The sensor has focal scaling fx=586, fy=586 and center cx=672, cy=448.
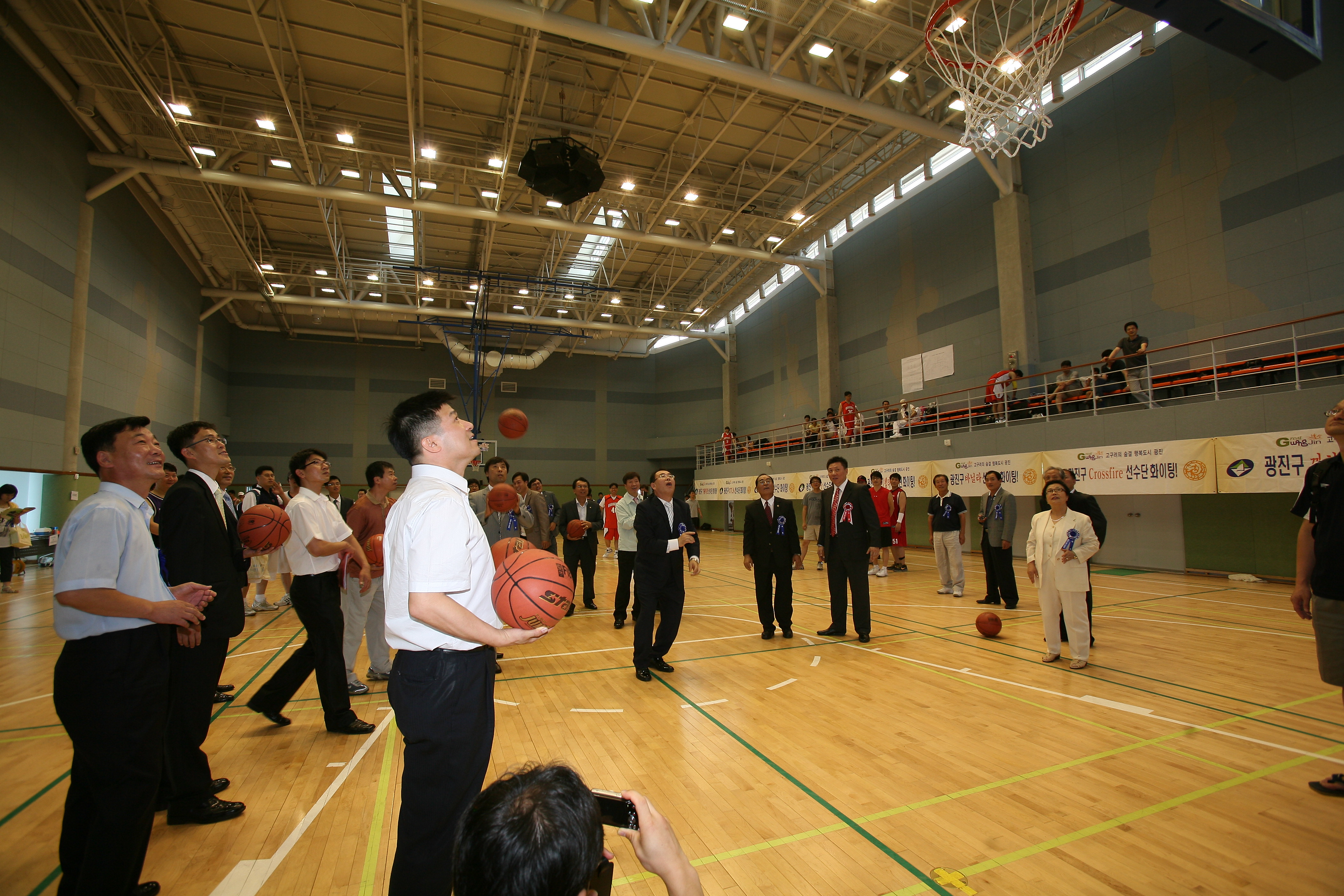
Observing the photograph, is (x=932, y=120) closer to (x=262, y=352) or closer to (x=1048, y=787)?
(x=1048, y=787)

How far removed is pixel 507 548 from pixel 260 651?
5.40 m

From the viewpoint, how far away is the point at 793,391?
957 inches

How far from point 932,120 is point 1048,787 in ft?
47.3

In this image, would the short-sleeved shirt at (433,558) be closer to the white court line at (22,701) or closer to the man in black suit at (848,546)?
the man in black suit at (848,546)

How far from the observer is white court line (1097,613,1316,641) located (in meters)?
6.21

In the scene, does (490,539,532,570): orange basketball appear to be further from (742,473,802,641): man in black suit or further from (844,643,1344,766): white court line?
(844,643,1344,766): white court line

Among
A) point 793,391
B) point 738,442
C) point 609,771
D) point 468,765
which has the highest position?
point 793,391

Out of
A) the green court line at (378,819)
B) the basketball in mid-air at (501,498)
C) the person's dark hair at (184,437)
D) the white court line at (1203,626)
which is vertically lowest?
the green court line at (378,819)

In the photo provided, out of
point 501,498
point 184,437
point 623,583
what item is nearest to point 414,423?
point 184,437

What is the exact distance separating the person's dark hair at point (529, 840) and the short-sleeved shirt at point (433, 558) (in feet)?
3.24

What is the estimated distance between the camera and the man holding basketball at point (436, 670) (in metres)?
1.85

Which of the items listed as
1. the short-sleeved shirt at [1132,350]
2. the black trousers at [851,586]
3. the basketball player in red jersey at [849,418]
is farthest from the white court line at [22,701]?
the basketball player in red jersey at [849,418]

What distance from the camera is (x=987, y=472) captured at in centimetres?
1252

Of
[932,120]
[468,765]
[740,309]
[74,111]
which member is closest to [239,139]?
[74,111]
